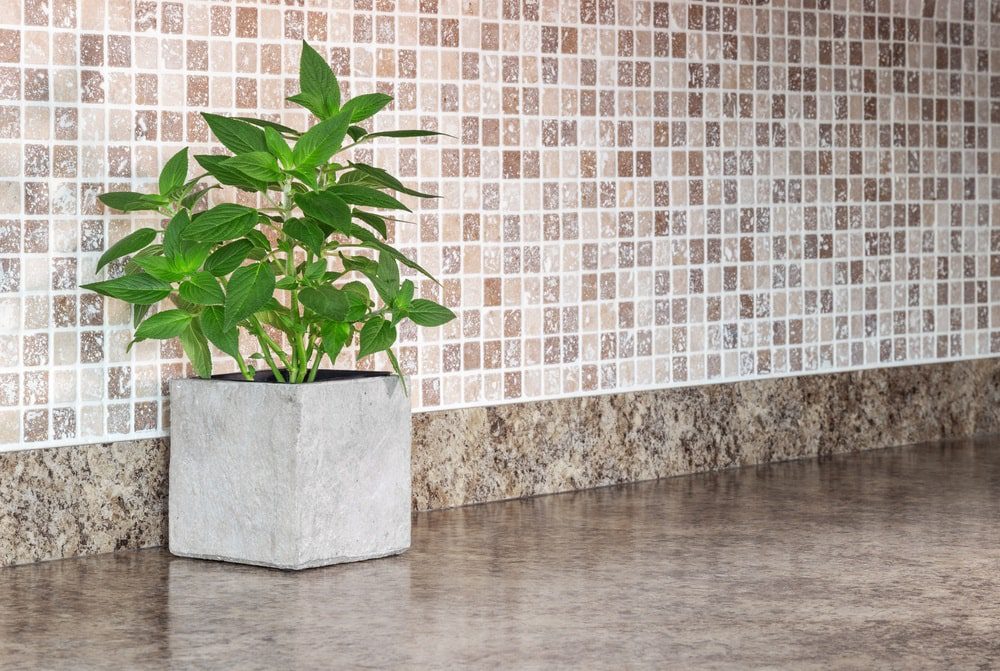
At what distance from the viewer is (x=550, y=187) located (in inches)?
137

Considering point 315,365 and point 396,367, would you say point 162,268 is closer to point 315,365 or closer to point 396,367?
point 315,365

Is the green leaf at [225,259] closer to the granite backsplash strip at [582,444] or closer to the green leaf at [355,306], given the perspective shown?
the green leaf at [355,306]

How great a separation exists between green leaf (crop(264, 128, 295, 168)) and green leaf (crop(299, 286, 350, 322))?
208 mm

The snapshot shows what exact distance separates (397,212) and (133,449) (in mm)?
731

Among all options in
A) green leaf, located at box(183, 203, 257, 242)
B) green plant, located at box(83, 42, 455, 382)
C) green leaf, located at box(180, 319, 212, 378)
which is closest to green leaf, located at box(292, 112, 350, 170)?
green plant, located at box(83, 42, 455, 382)

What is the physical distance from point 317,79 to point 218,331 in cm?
47

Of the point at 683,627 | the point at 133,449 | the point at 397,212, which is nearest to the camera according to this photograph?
the point at 683,627

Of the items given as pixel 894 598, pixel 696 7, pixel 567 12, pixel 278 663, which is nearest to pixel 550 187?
pixel 567 12

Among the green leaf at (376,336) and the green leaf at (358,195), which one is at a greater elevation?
the green leaf at (358,195)

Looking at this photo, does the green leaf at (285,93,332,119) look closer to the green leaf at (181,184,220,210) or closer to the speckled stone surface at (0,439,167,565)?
the green leaf at (181,184,220,210)

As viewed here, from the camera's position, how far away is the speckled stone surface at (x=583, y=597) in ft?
6.80

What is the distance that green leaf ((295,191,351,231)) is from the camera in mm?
2533

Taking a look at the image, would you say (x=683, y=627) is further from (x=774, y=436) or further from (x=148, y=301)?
(x=774, y=436)

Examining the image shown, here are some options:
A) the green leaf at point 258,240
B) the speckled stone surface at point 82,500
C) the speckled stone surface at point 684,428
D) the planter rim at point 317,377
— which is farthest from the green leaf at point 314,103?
the speckled stone surface at point 684,428
